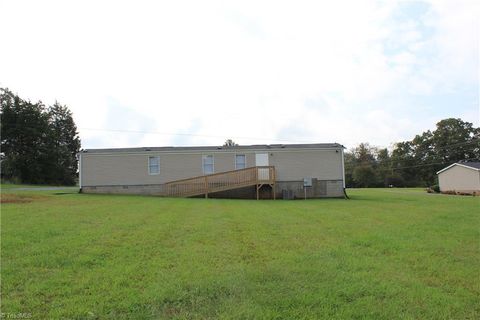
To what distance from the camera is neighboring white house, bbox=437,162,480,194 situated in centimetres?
3649

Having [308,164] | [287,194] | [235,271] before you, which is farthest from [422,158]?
[235,271]

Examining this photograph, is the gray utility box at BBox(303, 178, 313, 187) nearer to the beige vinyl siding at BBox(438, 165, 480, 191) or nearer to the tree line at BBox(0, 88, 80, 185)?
the beige vinyl siding at BBox(438, 165, 480, 191)

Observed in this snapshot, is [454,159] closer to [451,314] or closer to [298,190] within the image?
[298,190]

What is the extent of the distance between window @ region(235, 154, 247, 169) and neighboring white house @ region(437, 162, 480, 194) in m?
23.6

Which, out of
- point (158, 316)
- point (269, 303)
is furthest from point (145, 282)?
point (269, 303)

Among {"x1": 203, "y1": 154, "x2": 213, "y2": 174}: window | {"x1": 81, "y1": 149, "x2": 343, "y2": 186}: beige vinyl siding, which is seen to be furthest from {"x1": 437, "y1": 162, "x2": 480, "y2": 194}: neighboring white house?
{"x1": 203, "y1": 154, "x2": 213, "y2": 174}: window

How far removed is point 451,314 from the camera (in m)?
3.90

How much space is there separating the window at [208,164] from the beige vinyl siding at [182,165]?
0.81 feet

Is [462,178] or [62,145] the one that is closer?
[462,178]

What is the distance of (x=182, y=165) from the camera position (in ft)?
78.4

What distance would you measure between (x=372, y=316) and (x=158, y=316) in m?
2.08

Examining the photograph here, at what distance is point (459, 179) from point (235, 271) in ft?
133

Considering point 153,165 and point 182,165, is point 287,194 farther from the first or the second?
point 153,165

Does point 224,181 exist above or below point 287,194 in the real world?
above
